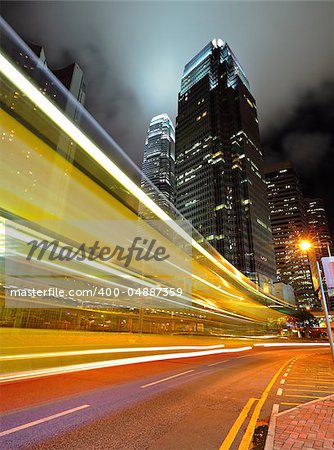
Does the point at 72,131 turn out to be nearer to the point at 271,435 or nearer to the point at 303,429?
the point at 271,435

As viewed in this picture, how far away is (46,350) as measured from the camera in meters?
13.1

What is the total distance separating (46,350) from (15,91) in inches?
477

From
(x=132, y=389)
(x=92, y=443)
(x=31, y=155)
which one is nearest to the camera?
(x=92, y=443)

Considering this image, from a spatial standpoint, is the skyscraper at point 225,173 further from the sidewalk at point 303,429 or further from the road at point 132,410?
the sidewalk at point 303,429

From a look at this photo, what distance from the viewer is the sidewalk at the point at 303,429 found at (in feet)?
14.1

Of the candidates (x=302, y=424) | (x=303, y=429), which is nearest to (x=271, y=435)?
(x=303, y=429)

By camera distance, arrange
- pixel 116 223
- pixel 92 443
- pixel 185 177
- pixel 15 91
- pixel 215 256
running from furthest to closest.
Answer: pixel 185 177
pixel 215 256
pixel 116 223
pixel 15 91
pixel 92 443

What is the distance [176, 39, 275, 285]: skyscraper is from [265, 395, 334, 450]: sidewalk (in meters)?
130

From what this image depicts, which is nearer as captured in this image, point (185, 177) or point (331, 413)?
point (331, 413)

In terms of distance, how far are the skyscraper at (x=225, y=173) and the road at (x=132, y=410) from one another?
416ft

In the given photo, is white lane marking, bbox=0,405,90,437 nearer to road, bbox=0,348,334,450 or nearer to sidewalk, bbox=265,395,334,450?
road, bbox=0,348,334,450

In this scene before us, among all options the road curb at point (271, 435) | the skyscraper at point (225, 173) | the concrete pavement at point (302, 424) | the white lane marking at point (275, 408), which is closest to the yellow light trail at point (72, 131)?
the road curb at point (271, 435)

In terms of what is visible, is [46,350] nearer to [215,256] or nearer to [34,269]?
[34,269]

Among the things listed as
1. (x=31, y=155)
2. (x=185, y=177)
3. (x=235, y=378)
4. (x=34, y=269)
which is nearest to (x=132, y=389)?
(x=235, y=378)
